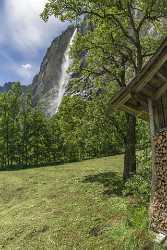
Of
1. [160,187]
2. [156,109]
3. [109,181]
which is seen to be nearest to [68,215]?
[109,181]

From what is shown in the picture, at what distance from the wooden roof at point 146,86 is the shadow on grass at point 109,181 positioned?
30.4 feet

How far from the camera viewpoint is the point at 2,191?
32.2 meters

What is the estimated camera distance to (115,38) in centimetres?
2748

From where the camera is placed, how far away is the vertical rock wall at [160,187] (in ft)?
48.1

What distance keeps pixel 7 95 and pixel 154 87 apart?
4870 cm

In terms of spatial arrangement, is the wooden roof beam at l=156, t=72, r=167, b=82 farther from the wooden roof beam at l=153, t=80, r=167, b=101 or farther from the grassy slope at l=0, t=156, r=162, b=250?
the grassy slope at l=0, t=156, r=162, b=250

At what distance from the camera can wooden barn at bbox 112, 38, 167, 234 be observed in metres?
14.6

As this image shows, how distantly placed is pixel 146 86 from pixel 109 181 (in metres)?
14.4

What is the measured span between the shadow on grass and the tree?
1.03m

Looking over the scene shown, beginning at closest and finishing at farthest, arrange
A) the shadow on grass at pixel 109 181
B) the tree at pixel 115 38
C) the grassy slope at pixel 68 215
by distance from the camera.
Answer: the grassy slope at pixel 68 215
the shadow on grass at pixel 109 181
the tree at pixel 115 38

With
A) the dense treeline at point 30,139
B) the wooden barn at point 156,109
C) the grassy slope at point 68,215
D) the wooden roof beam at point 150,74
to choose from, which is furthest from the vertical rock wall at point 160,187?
the dense treeline at point 30,139

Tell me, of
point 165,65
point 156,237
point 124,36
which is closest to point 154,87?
point 165,65

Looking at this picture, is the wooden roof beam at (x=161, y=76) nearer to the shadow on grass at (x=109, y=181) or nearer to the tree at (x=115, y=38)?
the shadow on grass at (x=109, y=181)

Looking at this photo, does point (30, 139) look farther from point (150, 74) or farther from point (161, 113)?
point (150, 74)
